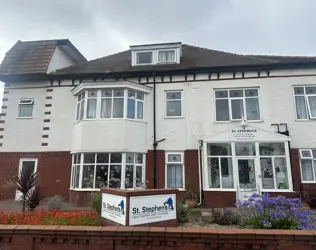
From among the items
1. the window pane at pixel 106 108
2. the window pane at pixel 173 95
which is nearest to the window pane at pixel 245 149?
the window pane at pixel 173 95

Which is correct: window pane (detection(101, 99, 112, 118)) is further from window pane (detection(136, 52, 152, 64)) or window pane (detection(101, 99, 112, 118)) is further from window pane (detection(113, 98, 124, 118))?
window pane (detection(136, 52, 152, 64))

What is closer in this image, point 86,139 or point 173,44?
point 86,139

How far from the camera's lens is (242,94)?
526 inches

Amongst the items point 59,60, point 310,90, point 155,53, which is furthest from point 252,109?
point 59,60

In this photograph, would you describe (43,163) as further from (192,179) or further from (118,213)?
(118,213)

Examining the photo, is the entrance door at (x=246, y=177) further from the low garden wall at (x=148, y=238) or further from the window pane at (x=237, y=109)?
the low garden wall at (x=148, y=238)

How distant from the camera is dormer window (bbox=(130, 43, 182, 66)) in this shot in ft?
50.1

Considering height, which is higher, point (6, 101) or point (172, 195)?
point (6, 101)

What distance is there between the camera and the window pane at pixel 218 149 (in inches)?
489

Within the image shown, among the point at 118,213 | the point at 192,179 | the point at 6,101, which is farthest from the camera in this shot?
the point at 6,101

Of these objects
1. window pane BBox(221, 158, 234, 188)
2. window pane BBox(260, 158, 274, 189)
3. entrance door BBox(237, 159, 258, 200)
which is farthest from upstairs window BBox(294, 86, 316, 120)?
window pane BBox(221, 158, 234, 188)

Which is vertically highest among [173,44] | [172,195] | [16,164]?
[173,44]

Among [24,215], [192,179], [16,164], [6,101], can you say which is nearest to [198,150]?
[192,179]

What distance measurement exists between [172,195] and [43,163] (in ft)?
31.6
